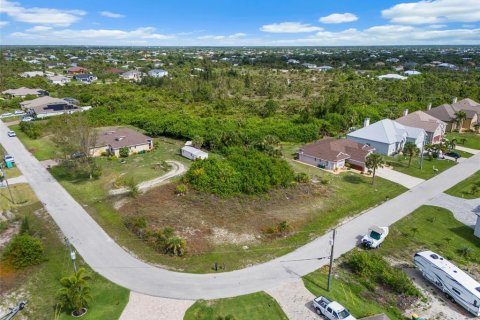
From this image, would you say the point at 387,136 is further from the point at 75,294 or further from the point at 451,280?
the point at 75,294

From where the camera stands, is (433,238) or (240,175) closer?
(433,238)

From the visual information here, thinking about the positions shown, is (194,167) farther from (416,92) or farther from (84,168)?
(416,92)

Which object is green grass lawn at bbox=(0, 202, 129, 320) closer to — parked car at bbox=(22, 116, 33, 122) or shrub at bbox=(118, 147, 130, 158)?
shrub at bbox=(118, 147, 130, 158)

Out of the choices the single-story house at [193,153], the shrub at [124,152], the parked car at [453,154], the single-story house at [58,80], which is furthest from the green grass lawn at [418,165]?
the single-story house at [58,80]

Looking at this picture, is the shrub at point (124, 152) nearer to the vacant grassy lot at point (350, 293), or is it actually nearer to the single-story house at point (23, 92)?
the vacant grassy lot at point (350, 293)

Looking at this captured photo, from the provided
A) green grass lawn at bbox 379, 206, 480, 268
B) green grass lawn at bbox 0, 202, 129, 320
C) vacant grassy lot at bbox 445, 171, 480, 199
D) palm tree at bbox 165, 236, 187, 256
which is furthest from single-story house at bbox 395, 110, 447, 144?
green grass lawn at bbox 0, 202, 129, 320

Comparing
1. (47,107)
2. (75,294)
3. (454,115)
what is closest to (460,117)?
(454,115)
